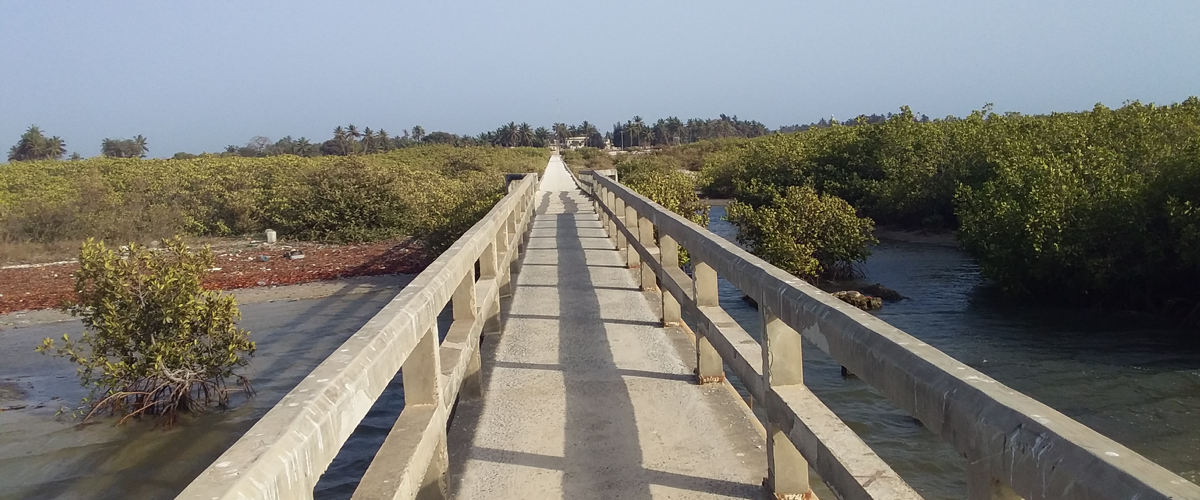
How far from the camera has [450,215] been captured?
1986 centimetres

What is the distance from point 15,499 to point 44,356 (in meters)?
7.00

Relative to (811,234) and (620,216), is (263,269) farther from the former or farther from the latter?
(620,216)

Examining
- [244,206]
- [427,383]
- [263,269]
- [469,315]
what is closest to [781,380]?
[427,383]

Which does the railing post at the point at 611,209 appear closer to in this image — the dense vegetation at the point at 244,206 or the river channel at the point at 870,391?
Answer: the river channel at the point at 870,391

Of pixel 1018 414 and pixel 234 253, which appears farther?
pixel 234 253

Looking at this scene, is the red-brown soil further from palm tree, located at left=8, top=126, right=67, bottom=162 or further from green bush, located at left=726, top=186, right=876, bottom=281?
palm tree, located at left=8, top=126, right=67, bottom=162

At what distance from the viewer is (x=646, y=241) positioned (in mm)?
7641

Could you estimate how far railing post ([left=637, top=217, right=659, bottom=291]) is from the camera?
24.9 feet

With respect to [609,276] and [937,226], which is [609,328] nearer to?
[609,276]

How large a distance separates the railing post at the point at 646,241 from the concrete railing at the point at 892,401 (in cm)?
280

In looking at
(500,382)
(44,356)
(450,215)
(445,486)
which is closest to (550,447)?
(445,486)

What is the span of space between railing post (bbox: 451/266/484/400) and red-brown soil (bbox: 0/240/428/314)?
54.9 feet

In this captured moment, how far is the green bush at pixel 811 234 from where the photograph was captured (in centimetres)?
2088

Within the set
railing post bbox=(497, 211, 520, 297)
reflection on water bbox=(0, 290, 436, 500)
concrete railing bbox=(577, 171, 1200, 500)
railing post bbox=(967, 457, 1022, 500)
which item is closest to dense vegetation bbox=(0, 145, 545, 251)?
reflection on water bbox=(0, 290, 436, 500)
